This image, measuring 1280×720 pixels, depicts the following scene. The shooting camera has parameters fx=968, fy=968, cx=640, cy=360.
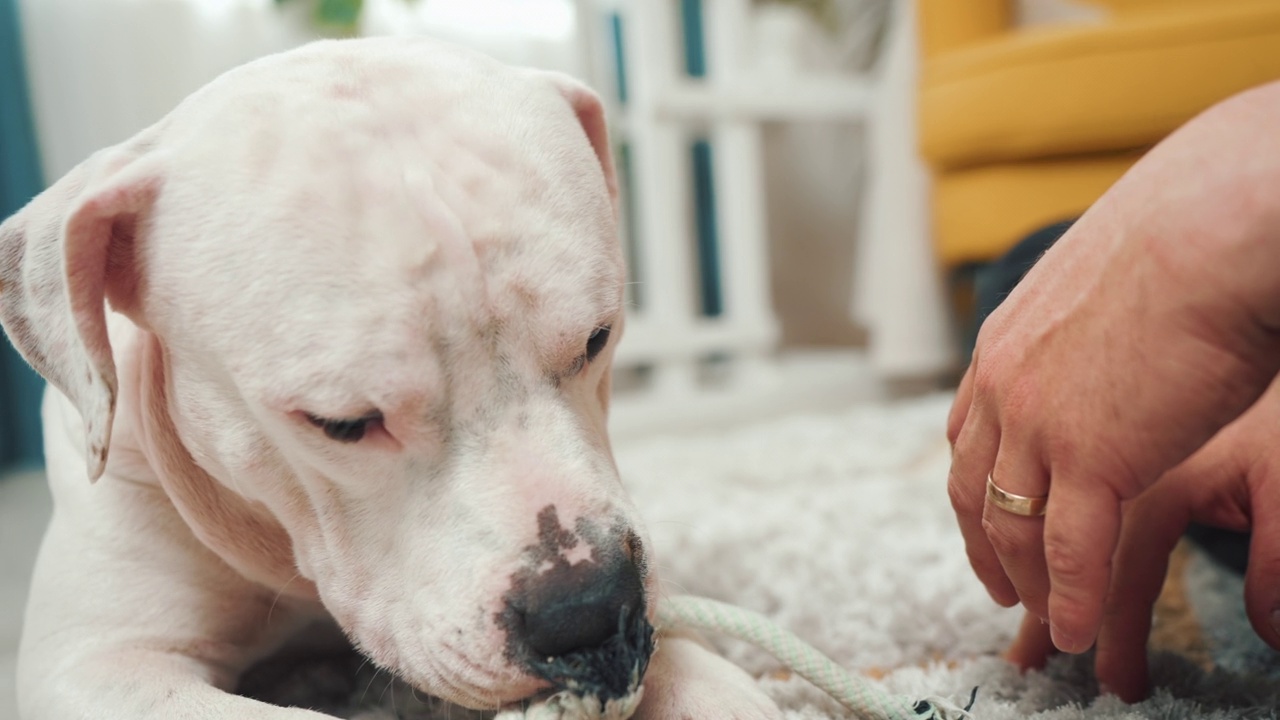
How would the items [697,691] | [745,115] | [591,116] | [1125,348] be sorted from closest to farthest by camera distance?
[1125,348]
[697,691]
[591,116]
[745,115]

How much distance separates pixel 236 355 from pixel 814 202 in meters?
3.72

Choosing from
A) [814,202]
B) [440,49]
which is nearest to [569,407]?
[440,49]

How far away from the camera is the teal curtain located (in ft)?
8.23

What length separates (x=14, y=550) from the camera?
189 cm

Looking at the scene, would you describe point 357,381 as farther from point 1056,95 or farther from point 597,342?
point 1056,95

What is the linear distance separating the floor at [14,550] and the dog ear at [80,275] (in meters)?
0.45

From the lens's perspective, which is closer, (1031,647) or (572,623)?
(572,623)

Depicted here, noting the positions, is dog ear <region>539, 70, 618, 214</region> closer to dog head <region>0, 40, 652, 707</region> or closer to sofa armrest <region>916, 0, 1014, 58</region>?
dog head <region>0, 40, 652, 707</region>

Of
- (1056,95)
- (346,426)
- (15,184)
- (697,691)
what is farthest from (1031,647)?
(15,184)

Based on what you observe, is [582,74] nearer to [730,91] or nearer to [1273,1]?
[730,91]

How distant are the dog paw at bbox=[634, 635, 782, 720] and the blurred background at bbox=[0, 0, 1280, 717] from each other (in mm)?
1293

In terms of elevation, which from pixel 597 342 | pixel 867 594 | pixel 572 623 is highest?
pixel 597 342

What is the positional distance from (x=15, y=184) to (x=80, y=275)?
2.13 m

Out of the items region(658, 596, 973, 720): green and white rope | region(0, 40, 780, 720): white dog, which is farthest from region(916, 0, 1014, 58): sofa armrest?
region(658, 596, 973, 720): green and white rope
